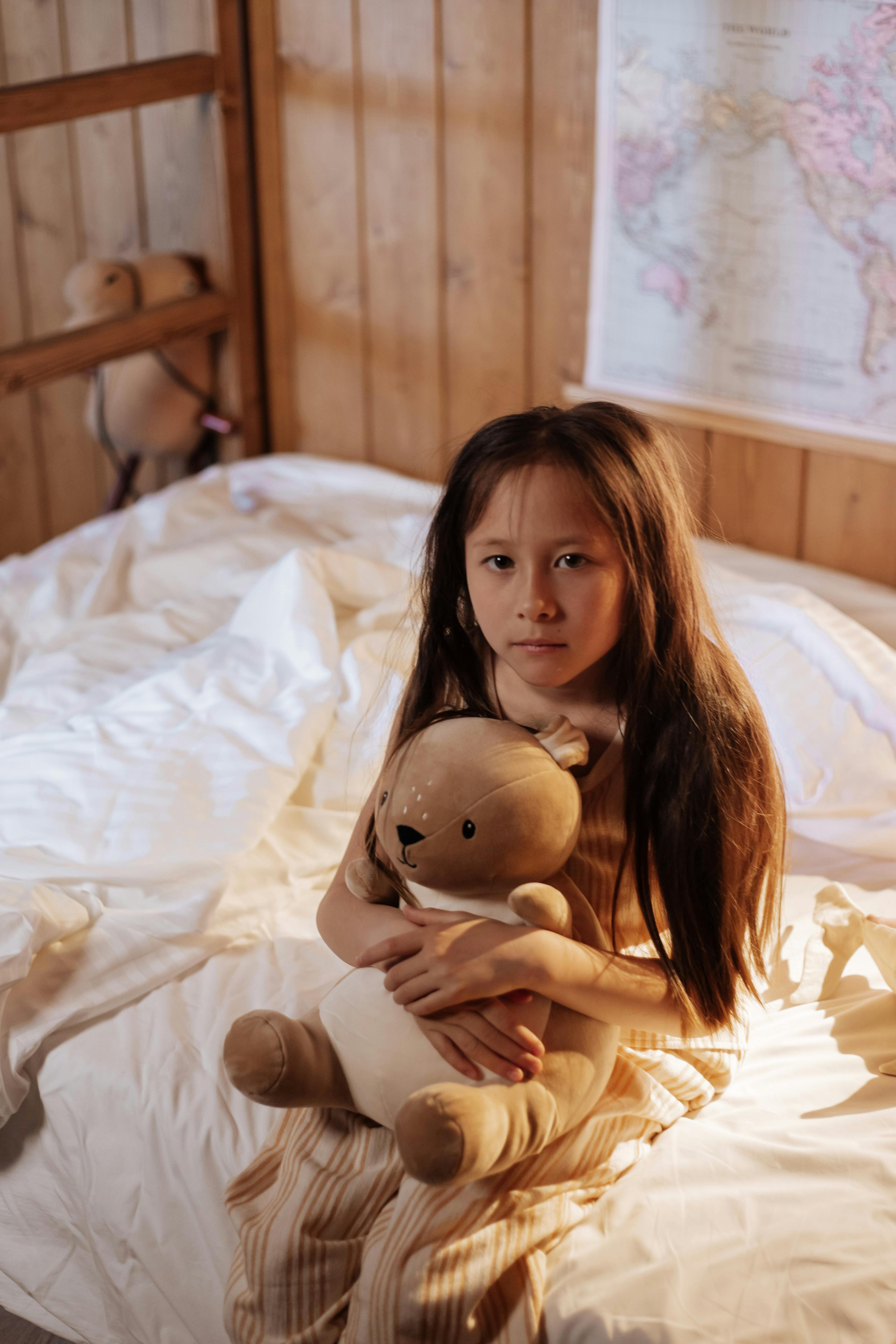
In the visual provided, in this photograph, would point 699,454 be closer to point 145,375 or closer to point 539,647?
point 145,375

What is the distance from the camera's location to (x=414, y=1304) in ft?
2.46

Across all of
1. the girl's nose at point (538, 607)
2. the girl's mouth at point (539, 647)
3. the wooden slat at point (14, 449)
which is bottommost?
the wooden slat at point (14, 449)

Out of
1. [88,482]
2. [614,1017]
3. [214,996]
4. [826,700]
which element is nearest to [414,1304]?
[614,1017]

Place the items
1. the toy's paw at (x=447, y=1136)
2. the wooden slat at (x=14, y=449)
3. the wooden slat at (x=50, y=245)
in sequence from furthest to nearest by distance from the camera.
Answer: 1. the wooden slat at (x=14, y=449)
2. the wooden slat at (x=50, y=245)
3. the toy's paw at (x=447, y=1136)

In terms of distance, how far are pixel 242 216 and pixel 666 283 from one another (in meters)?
0.82

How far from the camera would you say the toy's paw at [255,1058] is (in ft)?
2.60

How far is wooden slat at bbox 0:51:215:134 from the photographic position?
1.78m

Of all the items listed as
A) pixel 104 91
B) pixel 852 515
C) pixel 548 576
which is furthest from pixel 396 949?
pixel 104 91

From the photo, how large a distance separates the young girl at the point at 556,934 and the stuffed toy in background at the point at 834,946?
0.53 feet

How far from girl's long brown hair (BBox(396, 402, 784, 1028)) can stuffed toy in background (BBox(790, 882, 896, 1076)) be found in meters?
0.19

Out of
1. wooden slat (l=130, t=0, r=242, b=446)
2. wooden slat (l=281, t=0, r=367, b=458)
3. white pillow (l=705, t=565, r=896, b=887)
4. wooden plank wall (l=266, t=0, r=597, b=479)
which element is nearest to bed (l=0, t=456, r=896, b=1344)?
white pillow (l=705, t=565, r=896, b=887)

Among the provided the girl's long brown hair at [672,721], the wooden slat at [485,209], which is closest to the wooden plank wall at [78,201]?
the wooden slat at [485,209]

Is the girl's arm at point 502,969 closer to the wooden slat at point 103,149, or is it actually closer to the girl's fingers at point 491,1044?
the girl's fingers at point 491,1044

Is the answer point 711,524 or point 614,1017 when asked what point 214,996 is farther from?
point 711,524
